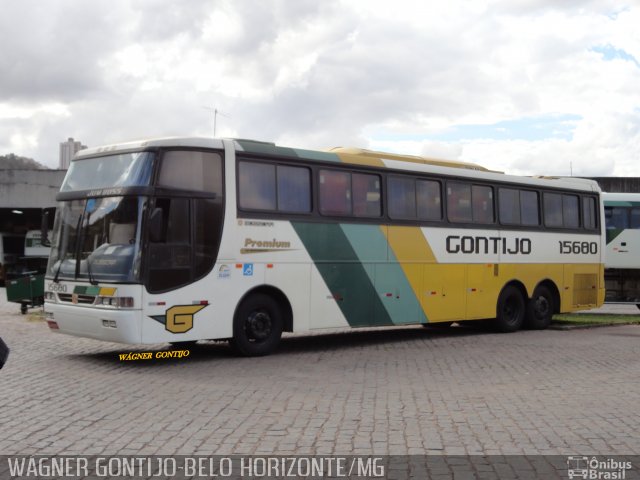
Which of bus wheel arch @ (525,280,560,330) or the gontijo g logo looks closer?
the gontijo g logo

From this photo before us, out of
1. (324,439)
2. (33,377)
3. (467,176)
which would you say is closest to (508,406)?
(324,439)

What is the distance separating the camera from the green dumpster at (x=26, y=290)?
22469mm

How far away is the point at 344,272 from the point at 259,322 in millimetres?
2181

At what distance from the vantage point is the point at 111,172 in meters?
12.8

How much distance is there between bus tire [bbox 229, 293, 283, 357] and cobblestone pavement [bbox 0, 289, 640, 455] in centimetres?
29

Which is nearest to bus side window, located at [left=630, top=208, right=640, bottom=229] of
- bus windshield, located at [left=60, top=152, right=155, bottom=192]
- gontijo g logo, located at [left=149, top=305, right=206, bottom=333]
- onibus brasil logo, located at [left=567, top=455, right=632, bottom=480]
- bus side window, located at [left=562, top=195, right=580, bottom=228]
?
bus side window, located at [left=562, top=195, right=580, bottom=228]

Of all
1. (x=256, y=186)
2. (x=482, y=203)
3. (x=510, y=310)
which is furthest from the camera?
(x=510, y=310)

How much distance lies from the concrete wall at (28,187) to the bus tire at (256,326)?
3547cm

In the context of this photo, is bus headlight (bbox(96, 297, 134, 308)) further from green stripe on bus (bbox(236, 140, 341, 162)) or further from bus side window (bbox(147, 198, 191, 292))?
green stripe on bus (bbox(236, 140, 341, 162))

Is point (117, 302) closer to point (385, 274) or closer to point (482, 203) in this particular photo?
point (385, 274)

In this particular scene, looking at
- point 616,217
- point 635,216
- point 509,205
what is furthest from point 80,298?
point 635,216

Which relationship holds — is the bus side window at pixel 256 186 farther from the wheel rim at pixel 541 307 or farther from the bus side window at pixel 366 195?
the wheel rim at pixel 541 307

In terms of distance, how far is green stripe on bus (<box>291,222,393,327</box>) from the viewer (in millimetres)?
14484

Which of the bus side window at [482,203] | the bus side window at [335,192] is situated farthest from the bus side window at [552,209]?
the bus side window at [335,192]
